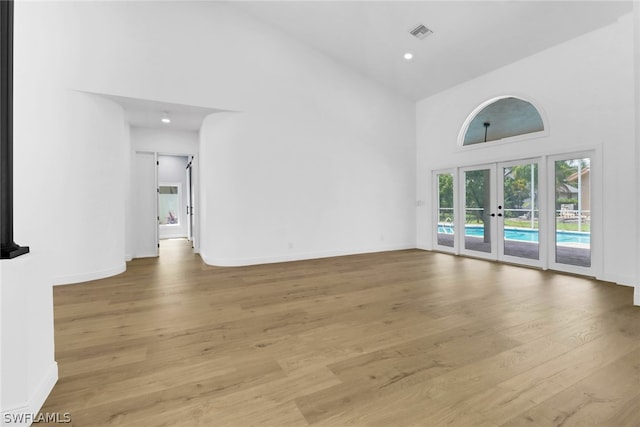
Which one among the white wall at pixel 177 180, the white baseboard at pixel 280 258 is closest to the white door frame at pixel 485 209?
the white baseboard at pixel 280 258

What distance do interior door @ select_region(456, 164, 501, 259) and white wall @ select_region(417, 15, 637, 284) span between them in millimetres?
462

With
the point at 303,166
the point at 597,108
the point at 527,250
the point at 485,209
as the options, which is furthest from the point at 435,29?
the point at 527,250

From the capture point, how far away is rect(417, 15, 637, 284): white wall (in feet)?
12.7

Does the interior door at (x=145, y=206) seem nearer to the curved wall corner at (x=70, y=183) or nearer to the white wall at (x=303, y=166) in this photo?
the white wall at (x=303, y=166)

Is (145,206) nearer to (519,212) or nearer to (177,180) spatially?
(177,180)

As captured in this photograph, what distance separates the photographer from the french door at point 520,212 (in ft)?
14.6

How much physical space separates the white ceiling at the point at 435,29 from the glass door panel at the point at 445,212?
2.06 m

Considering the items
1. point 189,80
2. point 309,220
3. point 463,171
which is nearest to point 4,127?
point 189,80

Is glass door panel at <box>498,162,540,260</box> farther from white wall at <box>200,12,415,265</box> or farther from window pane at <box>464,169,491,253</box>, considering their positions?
white wall at <box>200,12,415,265</box>

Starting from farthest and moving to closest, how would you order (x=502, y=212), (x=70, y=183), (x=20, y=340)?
(x=502, y=212) < (x=70, y=183) < (x=20, y=340)

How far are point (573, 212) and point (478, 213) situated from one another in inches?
63.4

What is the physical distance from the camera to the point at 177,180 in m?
10.8

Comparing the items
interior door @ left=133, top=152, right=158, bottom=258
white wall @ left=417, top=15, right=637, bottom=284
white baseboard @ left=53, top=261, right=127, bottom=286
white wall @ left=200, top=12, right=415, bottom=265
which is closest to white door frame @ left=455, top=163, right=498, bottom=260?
white wall @ left=417, top=15, right=637, bottom=284

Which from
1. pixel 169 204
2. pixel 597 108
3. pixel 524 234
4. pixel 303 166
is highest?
pixel 597 108
